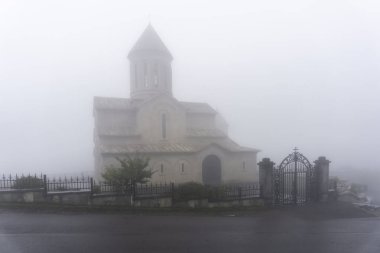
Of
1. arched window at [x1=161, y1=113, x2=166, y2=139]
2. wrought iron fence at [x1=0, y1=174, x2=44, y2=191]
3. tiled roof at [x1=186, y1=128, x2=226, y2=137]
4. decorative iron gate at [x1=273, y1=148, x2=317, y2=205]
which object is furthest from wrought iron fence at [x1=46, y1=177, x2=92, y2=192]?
tiled roof at [x1=186, y1=128, x2=226, y2=137]

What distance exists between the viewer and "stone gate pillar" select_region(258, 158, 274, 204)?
15016 mm

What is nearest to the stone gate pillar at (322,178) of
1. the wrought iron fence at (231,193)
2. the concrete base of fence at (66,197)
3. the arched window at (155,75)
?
the wrought iron fence at (231,193)

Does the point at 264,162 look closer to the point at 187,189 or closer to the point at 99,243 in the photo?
the point at 187,189

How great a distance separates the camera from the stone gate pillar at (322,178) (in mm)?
15602

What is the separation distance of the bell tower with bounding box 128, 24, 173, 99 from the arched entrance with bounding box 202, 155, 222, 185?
29.1ft

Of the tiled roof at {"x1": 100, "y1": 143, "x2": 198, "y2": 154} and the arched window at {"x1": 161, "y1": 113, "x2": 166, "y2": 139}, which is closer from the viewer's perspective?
the tiled roof at {"x1": 100, "y1": 143, "x2": 198, "y2": 154}

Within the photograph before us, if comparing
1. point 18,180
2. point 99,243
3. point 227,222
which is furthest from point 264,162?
point 18,180

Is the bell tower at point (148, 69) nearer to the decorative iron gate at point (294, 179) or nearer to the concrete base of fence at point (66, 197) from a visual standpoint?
the concrete base of fence at point (66, 197)

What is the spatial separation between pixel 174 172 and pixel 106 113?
8.50 meters

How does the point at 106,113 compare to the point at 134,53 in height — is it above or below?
below

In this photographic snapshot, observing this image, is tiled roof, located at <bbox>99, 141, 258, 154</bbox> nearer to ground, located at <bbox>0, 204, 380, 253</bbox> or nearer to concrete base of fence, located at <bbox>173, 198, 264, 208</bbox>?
concrete base of fence, located at <bbox>173, 198, 264, 208</bbox>

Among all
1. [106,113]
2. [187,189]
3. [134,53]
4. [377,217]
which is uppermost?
[134,53]

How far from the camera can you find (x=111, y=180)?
51.0 ft

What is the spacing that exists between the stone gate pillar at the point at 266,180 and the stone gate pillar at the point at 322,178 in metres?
2.76
